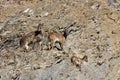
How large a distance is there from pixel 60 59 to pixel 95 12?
4.83 ft

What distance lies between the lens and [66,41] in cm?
585

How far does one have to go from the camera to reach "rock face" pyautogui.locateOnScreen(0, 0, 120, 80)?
5.36 m

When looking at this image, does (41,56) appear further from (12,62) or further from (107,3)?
(107,3)

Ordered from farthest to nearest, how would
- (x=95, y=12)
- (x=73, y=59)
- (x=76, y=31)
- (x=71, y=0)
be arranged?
(x=71, y=0), (x=95, y=12), (x=76, y=31), (x=73, y=59)

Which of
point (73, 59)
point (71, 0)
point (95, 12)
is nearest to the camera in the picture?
point (73, 59)

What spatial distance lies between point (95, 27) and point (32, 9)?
1.44 metres

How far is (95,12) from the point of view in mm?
6590

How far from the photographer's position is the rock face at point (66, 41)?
17.6 ft

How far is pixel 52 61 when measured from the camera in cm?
550

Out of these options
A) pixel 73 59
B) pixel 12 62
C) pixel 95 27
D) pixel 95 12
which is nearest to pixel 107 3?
pixel 95 12

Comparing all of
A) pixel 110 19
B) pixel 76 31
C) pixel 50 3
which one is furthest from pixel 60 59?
pixel 50 3

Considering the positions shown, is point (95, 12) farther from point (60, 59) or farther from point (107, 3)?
point (60, 59)

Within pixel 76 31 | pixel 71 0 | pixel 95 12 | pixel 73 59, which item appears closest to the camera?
pixel 73 59

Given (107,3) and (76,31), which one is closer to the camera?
(76,31)
